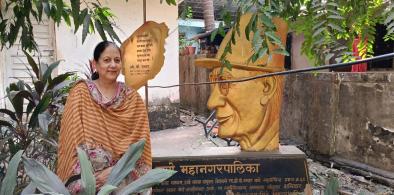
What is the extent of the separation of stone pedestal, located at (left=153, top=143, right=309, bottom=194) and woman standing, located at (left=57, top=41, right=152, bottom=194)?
836mm

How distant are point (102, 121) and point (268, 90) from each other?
161 centimetres

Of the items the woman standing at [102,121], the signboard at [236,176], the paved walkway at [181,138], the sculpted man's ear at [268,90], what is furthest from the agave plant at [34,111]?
the paved walkway at [181,138]

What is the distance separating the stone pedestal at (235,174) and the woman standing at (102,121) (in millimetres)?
836

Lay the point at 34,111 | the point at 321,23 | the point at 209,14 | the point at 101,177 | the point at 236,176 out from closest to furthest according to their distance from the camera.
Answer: the point at 321,23
the point at 101,177
the point at 34,111
the point at 236,176
the point at 209,14

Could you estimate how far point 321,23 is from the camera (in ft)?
5.27

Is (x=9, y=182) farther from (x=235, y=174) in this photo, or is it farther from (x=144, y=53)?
(x=144, y=53)

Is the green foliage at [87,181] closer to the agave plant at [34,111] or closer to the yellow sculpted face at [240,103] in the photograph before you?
the agave plant at [34,111]

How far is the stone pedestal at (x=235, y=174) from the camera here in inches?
120

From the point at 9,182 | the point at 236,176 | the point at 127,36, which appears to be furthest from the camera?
the point at 127,36

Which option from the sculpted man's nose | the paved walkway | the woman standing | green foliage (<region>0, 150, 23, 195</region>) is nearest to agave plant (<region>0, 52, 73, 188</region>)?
the woman standing

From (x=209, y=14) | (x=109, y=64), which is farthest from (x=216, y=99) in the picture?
(x=209, y=14)

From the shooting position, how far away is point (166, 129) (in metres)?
7.45

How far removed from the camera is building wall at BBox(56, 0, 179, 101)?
602 centimetres

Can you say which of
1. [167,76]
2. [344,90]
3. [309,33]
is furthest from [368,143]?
[167,76]
